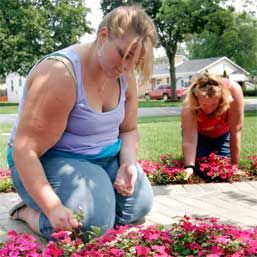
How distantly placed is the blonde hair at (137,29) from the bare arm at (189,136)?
5.77 ft

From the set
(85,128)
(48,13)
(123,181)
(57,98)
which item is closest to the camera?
(57,98)

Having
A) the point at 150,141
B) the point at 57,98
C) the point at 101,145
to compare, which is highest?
the point at 57,98

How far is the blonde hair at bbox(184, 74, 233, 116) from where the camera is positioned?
12.3 feet

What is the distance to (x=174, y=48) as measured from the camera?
3148 centimetres

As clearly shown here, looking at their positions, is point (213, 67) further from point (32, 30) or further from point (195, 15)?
point (195, 15)

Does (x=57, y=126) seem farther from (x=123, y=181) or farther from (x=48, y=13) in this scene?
(x=48, y=13)

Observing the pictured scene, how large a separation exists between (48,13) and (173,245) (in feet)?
118

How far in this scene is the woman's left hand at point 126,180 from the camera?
2.66 metres

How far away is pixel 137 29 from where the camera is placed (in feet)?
7.07

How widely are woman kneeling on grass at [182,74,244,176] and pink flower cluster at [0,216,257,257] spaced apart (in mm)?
1772

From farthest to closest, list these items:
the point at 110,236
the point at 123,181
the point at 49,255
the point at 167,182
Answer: the point at 167,182
the point at 123,181
the point at 110,236
the point at 49,255

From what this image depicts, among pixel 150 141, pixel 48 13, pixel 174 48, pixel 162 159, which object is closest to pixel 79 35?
pixel 48 13

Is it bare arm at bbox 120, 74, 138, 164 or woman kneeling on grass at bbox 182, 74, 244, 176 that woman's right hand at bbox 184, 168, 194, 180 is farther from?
bare arm at bbox 120, 74, 138, 164

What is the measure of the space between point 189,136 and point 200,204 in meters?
0.82
